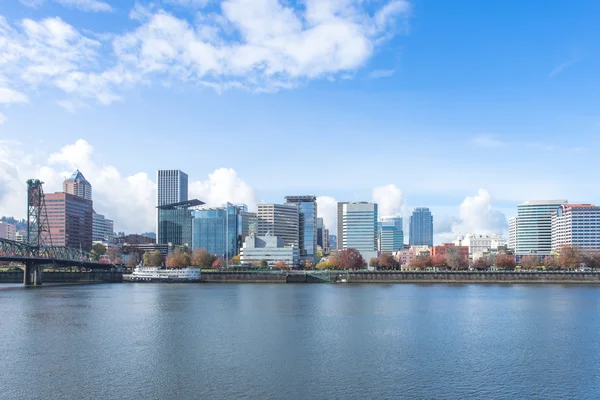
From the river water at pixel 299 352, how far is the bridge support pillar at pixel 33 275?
1804 inches

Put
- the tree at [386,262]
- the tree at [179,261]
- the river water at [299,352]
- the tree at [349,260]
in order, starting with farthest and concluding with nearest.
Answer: the tree at [386,262]
the tree at [179,261]
the tree at [349,260]
the river water at [299,352]

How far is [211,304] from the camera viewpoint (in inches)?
2507

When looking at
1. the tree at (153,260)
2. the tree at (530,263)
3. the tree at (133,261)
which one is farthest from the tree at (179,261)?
the tree at (530,263)

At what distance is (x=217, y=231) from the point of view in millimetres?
186125

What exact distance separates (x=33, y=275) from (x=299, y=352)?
276 ft

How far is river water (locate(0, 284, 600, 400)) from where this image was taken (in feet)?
89.0

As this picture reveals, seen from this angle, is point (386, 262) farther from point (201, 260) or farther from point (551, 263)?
point (201, 260)

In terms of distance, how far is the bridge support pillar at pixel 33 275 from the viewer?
333 ft

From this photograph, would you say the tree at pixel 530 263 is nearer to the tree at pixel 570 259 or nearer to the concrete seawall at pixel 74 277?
the tree at pixel 570 259

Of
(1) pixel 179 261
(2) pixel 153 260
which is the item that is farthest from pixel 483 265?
(2) pixel 153 260

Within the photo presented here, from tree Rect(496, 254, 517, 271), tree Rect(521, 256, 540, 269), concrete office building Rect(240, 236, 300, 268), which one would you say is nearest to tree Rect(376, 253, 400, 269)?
concrete office building Rect(240, 236, 300, 268)

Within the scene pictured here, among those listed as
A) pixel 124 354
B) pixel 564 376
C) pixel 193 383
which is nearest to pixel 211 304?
pixel 124 354

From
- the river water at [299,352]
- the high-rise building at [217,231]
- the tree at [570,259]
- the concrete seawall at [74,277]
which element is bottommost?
the concrete seawall at [74,277]

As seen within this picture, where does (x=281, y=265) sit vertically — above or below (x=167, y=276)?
above
